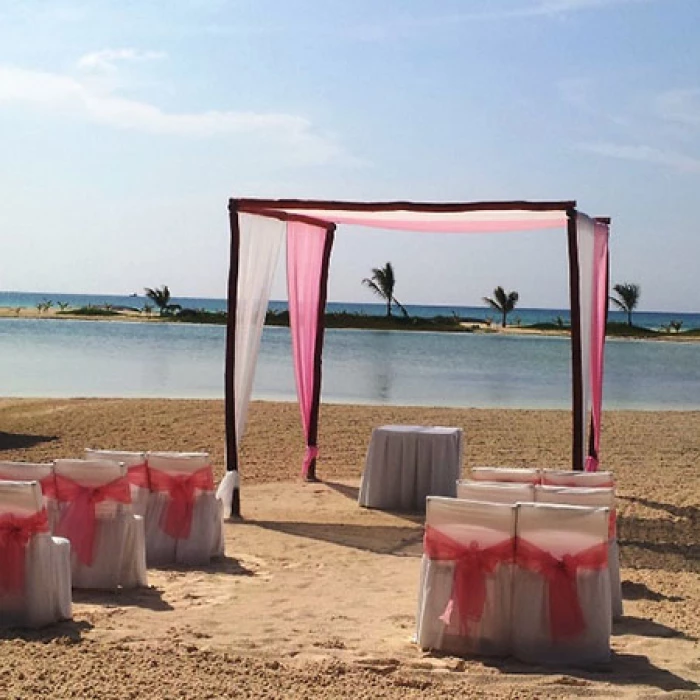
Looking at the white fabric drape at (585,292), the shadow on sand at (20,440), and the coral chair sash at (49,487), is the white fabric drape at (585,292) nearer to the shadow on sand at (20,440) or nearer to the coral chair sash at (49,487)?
the coral chair sash at (49,487)

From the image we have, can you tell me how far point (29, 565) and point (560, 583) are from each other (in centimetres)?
218

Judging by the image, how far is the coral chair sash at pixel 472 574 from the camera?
4.65m

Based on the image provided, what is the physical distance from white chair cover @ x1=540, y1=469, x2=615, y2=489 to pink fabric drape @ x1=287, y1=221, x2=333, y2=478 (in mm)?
4207

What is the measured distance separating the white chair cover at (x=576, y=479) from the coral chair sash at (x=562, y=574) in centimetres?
133

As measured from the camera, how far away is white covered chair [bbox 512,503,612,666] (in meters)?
4.58

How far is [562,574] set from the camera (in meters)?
4.65

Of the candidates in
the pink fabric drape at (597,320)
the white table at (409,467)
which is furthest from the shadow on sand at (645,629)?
the pink fabric drape at (597,320)

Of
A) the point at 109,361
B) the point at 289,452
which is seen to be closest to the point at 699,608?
the point at 289,452

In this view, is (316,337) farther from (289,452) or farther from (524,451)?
(524,451)

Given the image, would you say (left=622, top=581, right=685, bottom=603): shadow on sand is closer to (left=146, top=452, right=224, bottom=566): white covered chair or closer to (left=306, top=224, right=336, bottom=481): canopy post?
(left=146, top=452, right=224, bottom=566): white covered chair

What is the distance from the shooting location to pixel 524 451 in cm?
1209

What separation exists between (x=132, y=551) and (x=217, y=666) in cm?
159

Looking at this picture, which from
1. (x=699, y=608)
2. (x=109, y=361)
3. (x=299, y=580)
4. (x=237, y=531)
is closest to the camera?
(x=699, y=608)

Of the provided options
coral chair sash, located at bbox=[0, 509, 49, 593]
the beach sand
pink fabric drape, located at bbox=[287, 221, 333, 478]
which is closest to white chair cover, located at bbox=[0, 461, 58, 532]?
the beach sand
